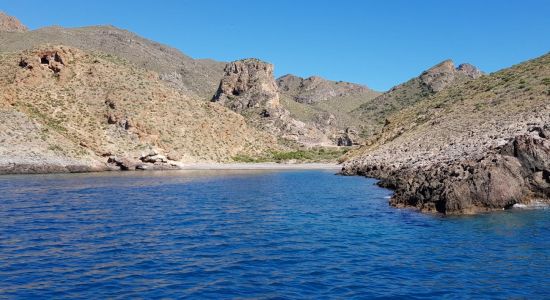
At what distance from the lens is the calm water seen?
48.6 ft

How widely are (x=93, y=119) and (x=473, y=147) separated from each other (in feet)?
255

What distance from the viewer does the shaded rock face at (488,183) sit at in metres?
30.3

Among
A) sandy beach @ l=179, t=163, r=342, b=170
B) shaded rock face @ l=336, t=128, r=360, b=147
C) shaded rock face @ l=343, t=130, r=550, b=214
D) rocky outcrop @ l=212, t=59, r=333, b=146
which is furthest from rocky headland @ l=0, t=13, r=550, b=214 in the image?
shaded rock face @ l=336, t=128, r=360, b=147

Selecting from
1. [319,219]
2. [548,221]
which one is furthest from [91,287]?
[548,221]

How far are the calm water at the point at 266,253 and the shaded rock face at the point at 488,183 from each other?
6.40ft

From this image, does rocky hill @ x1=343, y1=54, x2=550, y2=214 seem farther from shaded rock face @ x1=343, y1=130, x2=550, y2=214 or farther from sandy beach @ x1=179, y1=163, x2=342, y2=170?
sandy beach @ x1=179, y1=163, x2=342, y2=170

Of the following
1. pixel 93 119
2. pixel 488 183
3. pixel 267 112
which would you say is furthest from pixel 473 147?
pixel 267 112

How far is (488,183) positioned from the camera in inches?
1215

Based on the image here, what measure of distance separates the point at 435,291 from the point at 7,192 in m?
43.1

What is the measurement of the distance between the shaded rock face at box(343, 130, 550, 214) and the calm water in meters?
1.95

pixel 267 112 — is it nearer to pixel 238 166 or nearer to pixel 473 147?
pixel 238 166

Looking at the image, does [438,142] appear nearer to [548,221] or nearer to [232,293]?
[548,221]

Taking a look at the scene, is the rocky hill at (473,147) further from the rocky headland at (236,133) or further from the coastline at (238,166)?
the coastline at (238,166)

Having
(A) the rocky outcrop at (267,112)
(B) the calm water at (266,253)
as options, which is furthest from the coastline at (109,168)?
(A) the rocky outcrop at (267,112)
